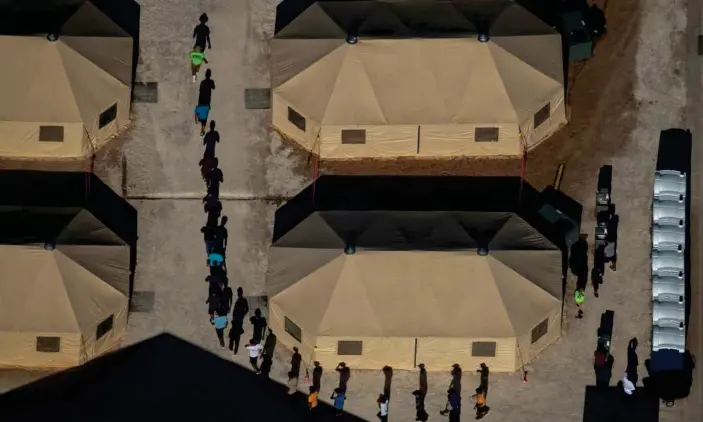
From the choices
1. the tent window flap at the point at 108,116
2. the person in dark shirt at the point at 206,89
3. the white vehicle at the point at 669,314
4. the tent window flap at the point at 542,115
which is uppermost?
the person in dark shirt at the point at 206,89

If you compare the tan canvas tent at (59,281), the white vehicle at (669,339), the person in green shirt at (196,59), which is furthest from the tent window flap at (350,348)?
the person in green shirt at (196,59)

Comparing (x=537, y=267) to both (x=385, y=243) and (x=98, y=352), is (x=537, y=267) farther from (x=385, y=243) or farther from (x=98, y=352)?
(x=98, y=352)

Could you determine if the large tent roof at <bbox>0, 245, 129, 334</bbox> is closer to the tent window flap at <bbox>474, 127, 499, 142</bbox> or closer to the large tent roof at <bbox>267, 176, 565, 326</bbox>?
the large tent roof at <bbox>267, 176, 565, 326</bbox>

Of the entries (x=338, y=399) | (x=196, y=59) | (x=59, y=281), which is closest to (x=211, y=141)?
(x=196, y=59)

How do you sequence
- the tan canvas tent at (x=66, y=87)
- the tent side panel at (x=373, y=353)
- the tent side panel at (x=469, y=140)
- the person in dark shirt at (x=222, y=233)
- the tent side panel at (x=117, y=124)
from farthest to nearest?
the person in dark shirt at (x=222, y=233)
the tent side panel at (x=117, y=124)
the tent side panel at (x=469, y=140)
the tan canvas tent at (x=66, y=87)
the tent side panel at (x=373, y=353)

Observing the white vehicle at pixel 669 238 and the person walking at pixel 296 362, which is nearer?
the white vehicle at pixel 669 238

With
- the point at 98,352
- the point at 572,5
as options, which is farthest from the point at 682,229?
the point at 98,352

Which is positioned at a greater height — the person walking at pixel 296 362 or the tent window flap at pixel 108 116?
the tent window flap at pixel 108 116

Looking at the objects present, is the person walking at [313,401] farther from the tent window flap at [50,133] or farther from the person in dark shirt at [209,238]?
the tent window flap at [50,133]

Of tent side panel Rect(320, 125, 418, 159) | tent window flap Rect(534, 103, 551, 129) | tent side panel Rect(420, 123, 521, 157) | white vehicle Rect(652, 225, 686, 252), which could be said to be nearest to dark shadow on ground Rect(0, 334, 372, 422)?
tent side panel Rect(320, 125, 418, 159)
